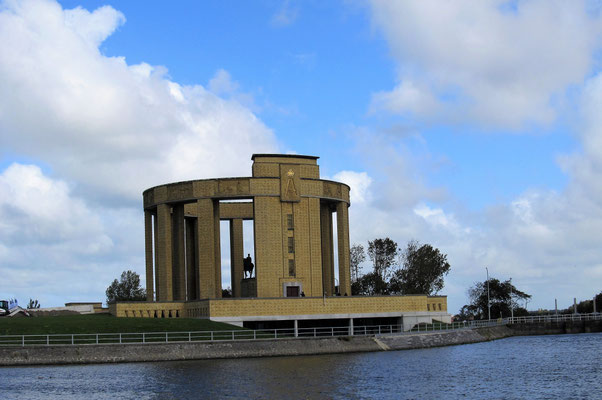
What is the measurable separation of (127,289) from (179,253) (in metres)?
33.7

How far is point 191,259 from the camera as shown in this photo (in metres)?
102

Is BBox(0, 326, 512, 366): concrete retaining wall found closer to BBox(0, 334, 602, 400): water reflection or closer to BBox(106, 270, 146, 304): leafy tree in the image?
BBox(0, 334, 602, 400): water reflection

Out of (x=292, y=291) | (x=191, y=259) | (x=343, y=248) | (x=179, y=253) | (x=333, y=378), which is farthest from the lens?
(x=191, y=259)

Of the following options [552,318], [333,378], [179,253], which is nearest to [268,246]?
[179,253]

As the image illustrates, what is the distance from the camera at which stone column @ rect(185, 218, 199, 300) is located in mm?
100875

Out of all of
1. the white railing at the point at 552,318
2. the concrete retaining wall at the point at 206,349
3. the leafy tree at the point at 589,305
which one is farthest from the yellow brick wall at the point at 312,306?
the leafy tree at the point at 589,305

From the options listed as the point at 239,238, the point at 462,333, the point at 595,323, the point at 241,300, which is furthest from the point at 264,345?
the point at 595,323

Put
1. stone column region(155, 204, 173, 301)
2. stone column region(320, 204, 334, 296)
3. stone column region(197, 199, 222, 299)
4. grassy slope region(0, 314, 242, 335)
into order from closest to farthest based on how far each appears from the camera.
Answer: grassy slope region(0, 314, 242, 335) < stone column region(197, 199, 222, 299) < stone column region(155, 204, 173, 301) < stone column region(320, 204, 334, 296)

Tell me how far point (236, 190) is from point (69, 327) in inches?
Result: 898

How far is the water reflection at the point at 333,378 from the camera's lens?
42250mm

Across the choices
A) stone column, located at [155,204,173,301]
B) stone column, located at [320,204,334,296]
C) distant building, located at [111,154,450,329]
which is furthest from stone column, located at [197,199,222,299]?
stone column, located at [320,204,334,296]

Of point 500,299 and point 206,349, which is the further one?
point 500,299

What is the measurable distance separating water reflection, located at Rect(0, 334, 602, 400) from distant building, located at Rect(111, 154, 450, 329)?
573 inches

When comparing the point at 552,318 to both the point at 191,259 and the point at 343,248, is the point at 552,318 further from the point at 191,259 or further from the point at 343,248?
the point at 191,259
